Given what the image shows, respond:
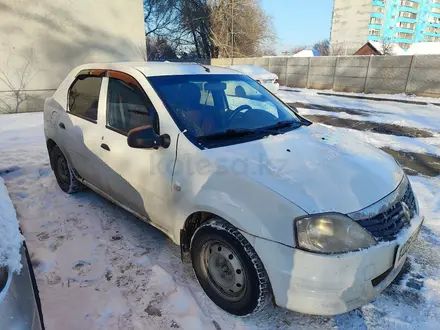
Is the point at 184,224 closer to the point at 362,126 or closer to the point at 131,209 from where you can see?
the point at 131,209

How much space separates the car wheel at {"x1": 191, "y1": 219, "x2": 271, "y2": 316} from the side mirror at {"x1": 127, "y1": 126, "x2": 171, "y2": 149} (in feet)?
2.37

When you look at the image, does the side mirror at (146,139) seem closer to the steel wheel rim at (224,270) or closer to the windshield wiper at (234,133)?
the windshield wiper at (234,133)

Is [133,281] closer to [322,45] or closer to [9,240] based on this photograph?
[9,240]

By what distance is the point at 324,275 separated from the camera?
5.85 ft

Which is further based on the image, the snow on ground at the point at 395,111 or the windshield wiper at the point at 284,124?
the snow on ground at the point at 395,111

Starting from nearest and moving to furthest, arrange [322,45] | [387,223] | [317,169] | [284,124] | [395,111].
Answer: [387,223]
[317,169]
[284,124]
[395,111]
[322,45]

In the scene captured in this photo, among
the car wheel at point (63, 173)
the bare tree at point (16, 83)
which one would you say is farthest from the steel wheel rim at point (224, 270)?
the bare tree at point (16, 83)

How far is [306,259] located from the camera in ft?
5.85

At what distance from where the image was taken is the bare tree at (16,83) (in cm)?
989

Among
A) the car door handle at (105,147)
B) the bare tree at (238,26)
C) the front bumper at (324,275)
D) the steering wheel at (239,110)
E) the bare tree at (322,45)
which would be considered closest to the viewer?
the front bumper at (324,275)

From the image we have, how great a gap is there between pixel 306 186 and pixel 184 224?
961 millimetres

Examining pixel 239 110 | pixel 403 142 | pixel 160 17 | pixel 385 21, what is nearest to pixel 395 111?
pixel 403 142

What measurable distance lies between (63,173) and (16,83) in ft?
26.1

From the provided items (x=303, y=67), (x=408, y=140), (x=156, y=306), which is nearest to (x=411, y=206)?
(x=156, y=306)
